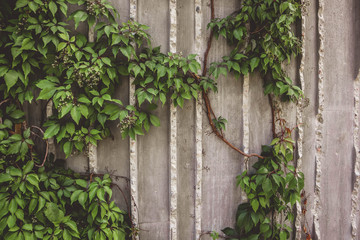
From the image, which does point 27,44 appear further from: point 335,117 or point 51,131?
point 335,117

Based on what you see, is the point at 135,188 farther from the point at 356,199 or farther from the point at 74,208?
the point at 356,199

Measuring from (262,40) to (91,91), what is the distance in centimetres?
131

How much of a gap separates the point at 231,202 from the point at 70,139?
1340 mm

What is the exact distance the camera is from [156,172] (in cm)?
191

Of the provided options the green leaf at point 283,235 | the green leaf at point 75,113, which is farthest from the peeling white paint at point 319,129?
the green leaf at point 75,113

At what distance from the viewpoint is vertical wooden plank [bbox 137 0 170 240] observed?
1.86m

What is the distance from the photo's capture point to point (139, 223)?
74.5 inches

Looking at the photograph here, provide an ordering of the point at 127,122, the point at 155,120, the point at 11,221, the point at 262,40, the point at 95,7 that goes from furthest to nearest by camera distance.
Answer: the point at 262,40 < the point at 155,120 < the point at 127,122 < the point at 95,7 < the point at 11,221

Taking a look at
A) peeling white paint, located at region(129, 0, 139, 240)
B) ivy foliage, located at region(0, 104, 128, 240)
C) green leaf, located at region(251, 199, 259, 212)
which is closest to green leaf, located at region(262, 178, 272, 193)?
green leaf, located at region(251, 199, 259, 212)

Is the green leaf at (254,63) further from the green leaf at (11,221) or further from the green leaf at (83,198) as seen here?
the green leaf at (11,221)

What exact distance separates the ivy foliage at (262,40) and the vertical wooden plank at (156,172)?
0.39 metres

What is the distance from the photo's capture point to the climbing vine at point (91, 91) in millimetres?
1533

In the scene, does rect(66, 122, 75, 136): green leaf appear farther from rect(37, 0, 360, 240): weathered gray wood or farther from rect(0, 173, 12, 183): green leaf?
rect(0, 173, 12, 183): green leaf

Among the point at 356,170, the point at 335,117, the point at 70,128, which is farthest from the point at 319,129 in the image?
the point at 70,128
